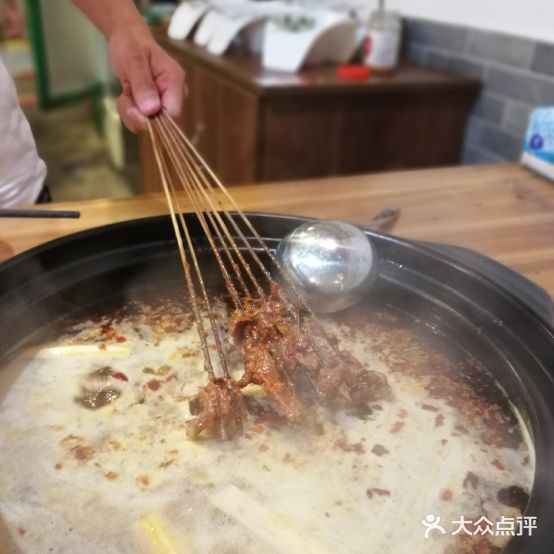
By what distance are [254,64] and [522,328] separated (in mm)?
1999

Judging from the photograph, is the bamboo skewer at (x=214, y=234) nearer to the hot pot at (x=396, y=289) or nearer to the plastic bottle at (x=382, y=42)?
the hot pot at (x=396, y=289)

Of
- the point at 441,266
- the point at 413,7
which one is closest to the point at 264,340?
the point at 441,266

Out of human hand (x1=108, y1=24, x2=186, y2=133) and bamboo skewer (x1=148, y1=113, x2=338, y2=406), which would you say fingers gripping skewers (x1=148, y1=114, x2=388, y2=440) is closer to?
bamboo skewer (x1=148, y1=113, x2=338, y2=406)

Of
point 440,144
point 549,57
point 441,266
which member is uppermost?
point 549,57

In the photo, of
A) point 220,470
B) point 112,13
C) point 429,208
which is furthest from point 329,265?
point 112,13

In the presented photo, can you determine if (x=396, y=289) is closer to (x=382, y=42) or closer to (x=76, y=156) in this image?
(x=382, y=42)

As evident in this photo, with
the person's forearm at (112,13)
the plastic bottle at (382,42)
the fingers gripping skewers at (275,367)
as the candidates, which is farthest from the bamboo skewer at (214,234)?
the plastic bottle at (382,42)

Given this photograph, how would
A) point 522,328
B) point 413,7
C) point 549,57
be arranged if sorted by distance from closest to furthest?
point 522,328 → point 549,57 → point 413,7

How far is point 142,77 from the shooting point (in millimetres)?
1321

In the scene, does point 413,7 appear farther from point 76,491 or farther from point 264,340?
point 76,491

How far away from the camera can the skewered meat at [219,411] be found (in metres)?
0.82

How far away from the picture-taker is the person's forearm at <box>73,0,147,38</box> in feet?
4.57

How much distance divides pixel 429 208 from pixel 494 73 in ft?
4.15

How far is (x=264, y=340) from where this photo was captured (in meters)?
0.96
